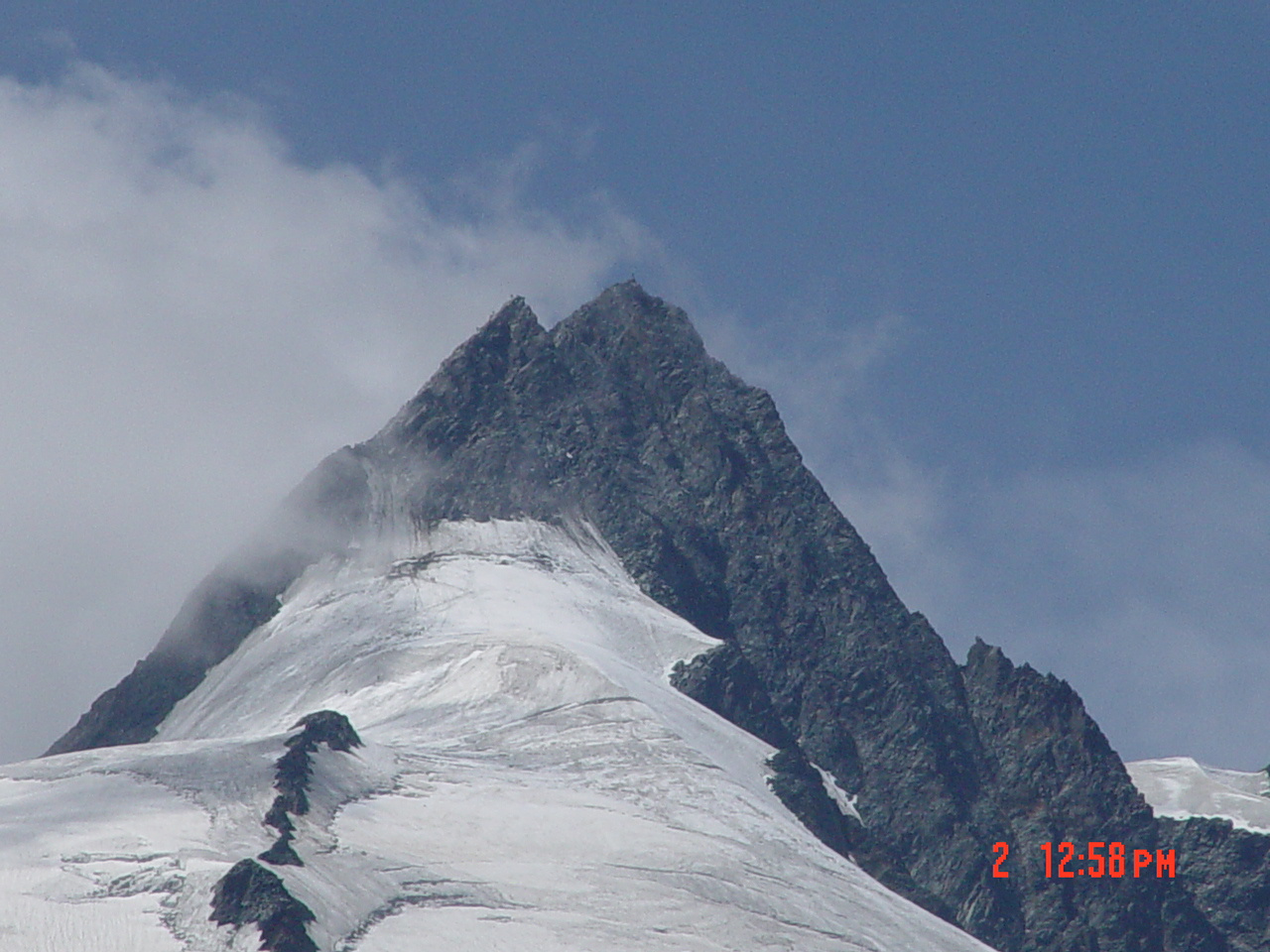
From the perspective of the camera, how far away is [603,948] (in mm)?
177250

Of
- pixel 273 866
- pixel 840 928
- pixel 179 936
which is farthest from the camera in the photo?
pixel 840 928

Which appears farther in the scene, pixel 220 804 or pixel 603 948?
pixel 220 804

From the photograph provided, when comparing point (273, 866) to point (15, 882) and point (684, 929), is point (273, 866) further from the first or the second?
point (684, 929)

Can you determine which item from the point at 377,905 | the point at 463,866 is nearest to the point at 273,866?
the point at 377,905

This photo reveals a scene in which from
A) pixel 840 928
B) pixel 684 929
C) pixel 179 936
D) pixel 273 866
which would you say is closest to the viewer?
pixel 179 936

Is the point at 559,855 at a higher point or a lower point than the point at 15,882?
higher

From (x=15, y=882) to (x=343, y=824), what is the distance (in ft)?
96.2

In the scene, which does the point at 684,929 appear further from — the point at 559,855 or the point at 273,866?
the point at 273,866

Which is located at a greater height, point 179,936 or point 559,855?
point 559,855

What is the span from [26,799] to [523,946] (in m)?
43.2

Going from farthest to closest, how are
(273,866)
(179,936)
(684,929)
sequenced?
(684,929) → (273,866) → (179,936)

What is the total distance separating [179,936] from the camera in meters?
163

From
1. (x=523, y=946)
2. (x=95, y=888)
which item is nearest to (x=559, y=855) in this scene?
(x=523, y=946)

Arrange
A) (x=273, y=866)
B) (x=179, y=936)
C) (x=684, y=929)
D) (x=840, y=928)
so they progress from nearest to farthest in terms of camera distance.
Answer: (x=179, y=936) < (x=273, y=866) < (x=684, y=929) < (x=840, y=928)
